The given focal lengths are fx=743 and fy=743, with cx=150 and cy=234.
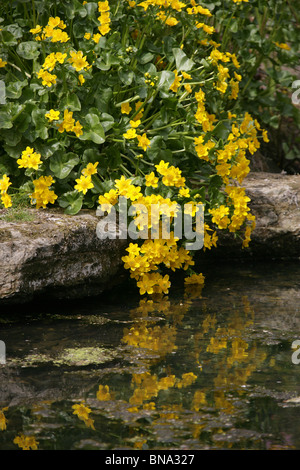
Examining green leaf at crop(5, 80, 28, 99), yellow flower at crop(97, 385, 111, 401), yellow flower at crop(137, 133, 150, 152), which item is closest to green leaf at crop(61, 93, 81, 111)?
green leaf at crop(5, 80, 28, 99)

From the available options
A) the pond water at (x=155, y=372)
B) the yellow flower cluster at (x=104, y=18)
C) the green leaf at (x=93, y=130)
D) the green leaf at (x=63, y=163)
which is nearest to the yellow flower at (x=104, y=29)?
the yellow flower cluster at (x=104, y=18)

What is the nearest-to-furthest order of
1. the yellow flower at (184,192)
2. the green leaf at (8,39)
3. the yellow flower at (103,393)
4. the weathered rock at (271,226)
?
the yellow flower at (103,393), the yellow flower at (184,192), the green leaf at (8,39), the weathered rock at (271,226)

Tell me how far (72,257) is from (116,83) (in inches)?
38.3

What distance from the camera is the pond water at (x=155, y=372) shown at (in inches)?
90.6

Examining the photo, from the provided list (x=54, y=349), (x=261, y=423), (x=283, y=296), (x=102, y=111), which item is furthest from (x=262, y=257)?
(x=261, y=423)

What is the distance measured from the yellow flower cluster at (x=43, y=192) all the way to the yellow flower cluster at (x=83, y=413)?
1.47m

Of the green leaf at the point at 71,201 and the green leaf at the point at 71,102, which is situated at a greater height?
the green leaf at the point at 71,102

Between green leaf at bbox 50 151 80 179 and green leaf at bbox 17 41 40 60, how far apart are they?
0.53 metres

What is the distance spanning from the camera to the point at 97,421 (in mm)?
2379

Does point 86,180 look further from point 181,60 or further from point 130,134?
point 181,60

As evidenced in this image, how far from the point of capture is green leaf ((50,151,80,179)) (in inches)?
147

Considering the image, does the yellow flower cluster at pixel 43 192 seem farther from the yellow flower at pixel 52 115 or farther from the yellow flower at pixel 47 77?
the yellow flower at pixel 47 77

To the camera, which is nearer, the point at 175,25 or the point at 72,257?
the point at 72,257
